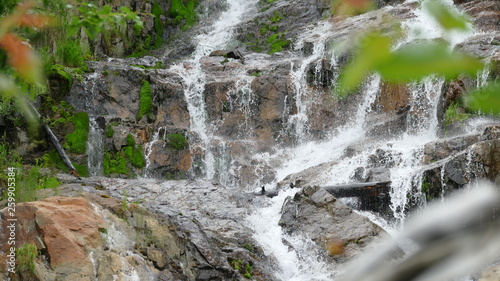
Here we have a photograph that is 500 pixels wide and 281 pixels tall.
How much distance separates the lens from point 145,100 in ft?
61.4

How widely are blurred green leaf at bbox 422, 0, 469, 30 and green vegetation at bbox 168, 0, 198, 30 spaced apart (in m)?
27.9

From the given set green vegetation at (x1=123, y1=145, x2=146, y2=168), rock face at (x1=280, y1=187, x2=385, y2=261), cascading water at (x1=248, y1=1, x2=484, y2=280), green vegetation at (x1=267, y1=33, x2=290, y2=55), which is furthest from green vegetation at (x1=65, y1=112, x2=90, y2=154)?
green vegetation at (x1=267, y1=33, x2=290, y2=55)

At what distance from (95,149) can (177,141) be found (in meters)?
2.73

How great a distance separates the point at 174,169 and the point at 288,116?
467 centimetres

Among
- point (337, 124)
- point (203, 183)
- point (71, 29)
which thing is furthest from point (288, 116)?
point (71, 29)

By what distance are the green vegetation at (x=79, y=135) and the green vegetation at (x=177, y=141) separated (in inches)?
106

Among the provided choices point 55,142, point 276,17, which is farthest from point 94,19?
point 276,17

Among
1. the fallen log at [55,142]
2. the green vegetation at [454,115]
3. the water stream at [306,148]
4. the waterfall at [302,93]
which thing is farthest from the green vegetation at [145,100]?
the green vegetation at [454,115]

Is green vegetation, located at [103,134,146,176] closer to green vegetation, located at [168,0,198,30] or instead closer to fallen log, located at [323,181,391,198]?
fallen log, located at [323,181,391,198]

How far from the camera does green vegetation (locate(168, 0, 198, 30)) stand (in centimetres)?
2809

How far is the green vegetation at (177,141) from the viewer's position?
17.6m

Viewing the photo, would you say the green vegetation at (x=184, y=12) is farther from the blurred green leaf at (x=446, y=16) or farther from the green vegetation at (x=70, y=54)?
the blurred green leaf at (x=446, y=16)

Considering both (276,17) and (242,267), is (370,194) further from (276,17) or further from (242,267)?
(276,17)

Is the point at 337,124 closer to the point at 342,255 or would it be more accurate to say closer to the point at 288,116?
the point at 288,116
